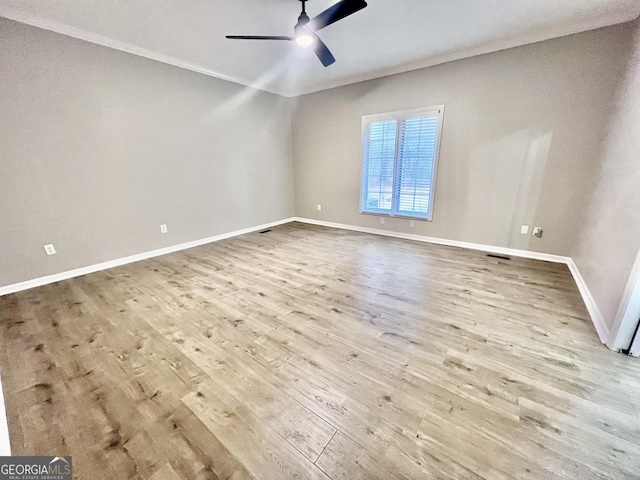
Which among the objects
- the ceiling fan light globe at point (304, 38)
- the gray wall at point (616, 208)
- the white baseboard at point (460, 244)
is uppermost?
the ceiling fan light globe at point (304, 38)

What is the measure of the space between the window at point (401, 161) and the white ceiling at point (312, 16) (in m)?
0.76

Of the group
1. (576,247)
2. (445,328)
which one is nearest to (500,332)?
(445,328)

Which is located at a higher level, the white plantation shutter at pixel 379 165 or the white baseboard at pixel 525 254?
the white plantation shutter at pixel 379 165

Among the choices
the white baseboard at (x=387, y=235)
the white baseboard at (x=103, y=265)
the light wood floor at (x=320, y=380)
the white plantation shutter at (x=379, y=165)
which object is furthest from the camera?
the white plantation shutter at (x=379, y=165)

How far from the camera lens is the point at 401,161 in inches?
161

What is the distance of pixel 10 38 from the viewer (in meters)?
2.37

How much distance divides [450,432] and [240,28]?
12.5ft

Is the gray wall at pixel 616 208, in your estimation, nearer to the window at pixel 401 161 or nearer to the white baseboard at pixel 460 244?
the white baseboard at pixel 460 244

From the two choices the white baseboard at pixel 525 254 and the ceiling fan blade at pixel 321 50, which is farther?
the ceiling fan blade at pixel 321 50
